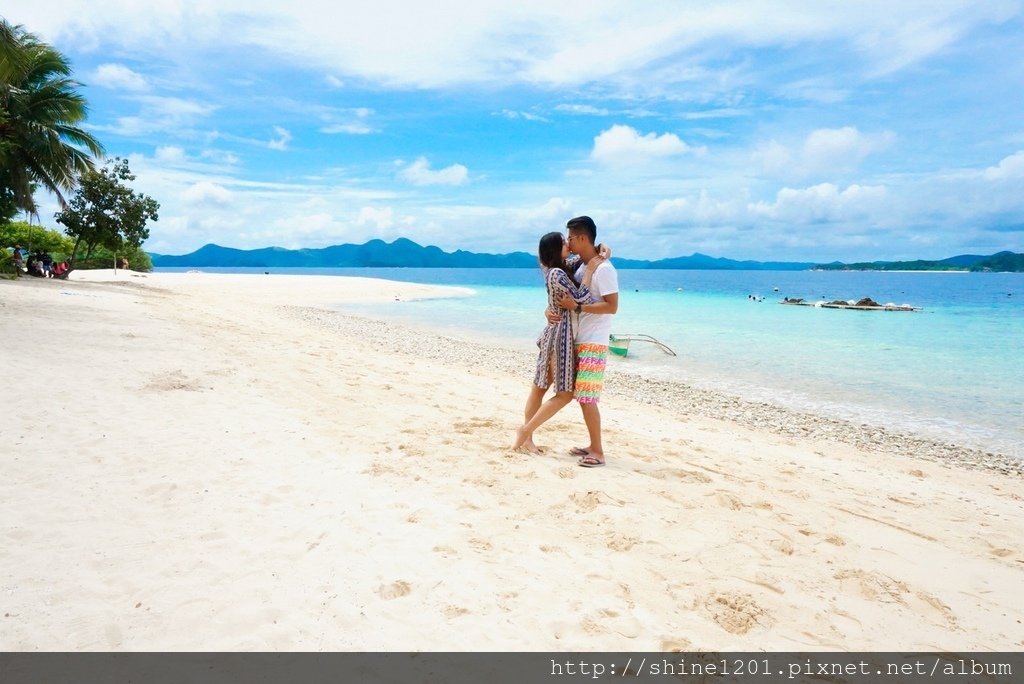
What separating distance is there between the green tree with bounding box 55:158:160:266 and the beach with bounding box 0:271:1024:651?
22.5 m

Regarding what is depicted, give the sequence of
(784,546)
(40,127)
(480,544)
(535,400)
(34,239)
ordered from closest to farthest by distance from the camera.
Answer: (480,544) < (784,546) < (535,400) < (40,127) < (34,239)

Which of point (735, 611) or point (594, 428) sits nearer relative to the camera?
point (735, 611)

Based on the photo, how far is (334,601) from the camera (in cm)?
295

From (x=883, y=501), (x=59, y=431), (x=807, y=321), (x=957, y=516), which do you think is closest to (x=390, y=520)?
(x=59, y=431)

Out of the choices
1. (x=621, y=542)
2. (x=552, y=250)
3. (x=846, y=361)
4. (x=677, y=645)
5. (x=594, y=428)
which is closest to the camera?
(x=677, y=645)

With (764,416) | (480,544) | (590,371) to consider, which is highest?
(590,371)

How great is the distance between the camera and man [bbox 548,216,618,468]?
4.75m

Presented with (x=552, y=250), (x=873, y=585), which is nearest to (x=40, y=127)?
(x=552, y=250)

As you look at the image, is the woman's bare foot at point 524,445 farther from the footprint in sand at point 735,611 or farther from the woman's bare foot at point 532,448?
the footprint in sand at point 735,611

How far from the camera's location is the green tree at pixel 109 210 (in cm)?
2547

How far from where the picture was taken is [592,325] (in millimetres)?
4980

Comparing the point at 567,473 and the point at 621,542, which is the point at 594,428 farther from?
the point at 621,542

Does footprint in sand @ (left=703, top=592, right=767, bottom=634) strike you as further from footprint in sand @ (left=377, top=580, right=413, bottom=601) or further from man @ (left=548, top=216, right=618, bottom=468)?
man @ (left=548, top=216, right=618, bottom=468)

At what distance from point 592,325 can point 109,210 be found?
28.8 metres
